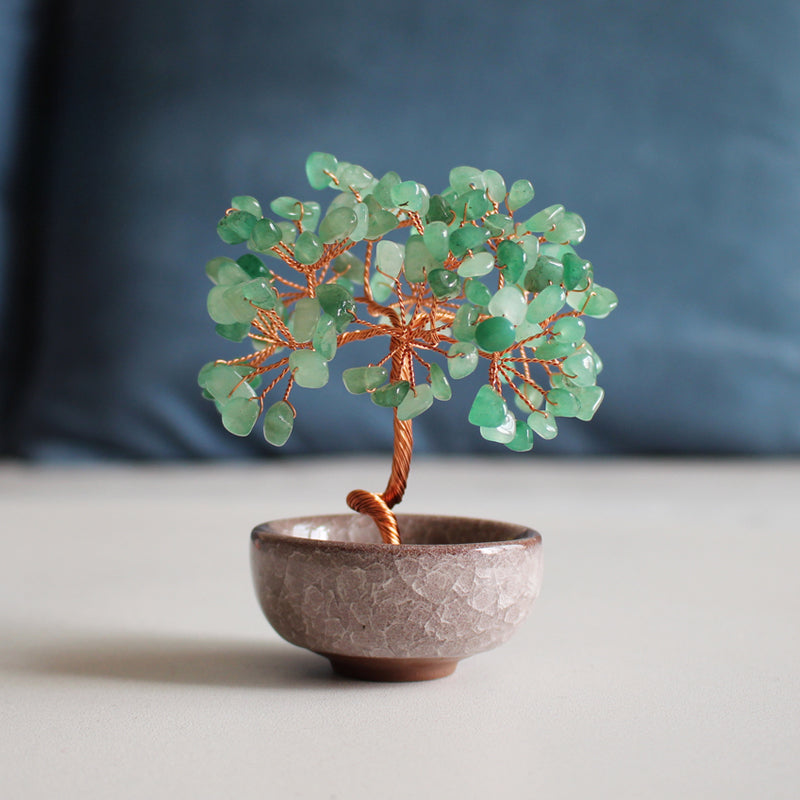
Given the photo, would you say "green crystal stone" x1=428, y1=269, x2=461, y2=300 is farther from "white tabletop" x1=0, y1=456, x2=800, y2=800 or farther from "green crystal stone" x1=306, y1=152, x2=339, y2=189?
"white tabletop" x1=0, y1=456, x2=800, y2=800

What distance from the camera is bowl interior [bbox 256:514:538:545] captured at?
0.66 meters

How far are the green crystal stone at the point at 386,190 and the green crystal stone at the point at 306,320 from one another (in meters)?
0.07

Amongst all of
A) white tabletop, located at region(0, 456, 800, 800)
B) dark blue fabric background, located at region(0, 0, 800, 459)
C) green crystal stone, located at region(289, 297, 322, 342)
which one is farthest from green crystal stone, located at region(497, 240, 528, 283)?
dark blue fabric background, located at region(0, 0, 800, 459)

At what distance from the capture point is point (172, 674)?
1.95 ft

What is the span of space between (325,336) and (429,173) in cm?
70

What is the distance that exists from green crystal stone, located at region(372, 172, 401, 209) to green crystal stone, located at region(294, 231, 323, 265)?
0.04 m

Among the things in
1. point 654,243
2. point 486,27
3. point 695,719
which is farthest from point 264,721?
point 486,27

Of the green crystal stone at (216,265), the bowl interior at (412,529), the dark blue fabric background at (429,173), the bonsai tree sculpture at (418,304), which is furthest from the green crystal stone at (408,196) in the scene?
the dark blue fabric background at (429,173)

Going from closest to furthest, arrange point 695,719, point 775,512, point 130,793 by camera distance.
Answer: point 130,793 → point 695,719 → point 775,512

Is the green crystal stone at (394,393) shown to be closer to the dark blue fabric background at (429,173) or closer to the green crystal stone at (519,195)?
the green crystal stone at (519,195)

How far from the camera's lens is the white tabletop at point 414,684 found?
0.45 m

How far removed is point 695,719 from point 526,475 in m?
0.63

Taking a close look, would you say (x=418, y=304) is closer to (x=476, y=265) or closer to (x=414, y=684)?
(x=476, y=265)

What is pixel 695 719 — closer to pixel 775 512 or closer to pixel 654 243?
pixel 775 512
